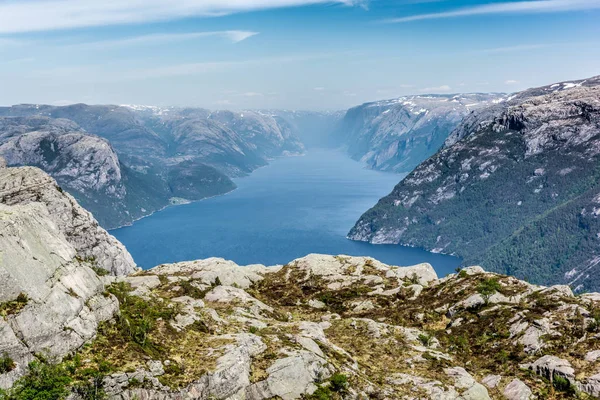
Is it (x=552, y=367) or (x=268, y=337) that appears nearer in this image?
(x=552, y=367)

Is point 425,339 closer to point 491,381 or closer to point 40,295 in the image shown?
point 491,381

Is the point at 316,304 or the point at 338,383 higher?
the point at 338,383

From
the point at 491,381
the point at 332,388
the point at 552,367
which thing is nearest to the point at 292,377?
the point at 332,388

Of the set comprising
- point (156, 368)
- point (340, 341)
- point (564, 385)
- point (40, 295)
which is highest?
point (40, 295)

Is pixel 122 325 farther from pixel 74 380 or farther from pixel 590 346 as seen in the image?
pixel 590 346

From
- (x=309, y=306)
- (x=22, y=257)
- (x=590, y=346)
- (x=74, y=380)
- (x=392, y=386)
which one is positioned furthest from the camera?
(x=309, y=306)

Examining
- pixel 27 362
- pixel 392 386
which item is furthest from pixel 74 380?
pixel 392 386
